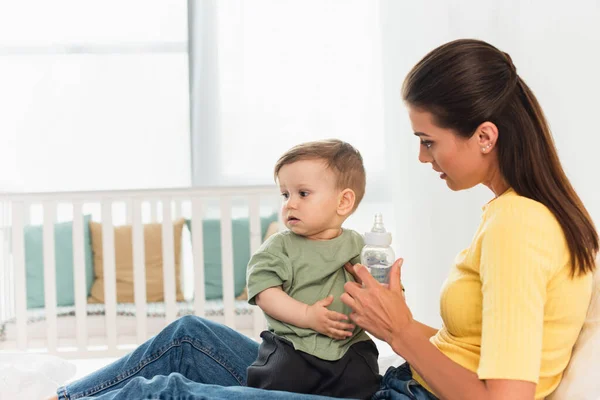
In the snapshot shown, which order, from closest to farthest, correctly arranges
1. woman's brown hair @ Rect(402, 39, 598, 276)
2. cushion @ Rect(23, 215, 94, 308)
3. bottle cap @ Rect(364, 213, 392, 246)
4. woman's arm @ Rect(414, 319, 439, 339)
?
woman's brown hair @ Rect(402, 39, 598, 276) < bottle cap @ Rect(364, 213, 392, 246) < woman's arm @ Rect(414, 319, 439, 339) < cushion @ Rect(23, 215, 94, 308)

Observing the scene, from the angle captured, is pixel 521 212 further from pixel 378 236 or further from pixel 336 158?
pixel 336 158

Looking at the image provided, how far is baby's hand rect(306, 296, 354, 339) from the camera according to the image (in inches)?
56.5

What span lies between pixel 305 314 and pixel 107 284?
213 centimetres

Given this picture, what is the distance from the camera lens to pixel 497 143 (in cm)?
129

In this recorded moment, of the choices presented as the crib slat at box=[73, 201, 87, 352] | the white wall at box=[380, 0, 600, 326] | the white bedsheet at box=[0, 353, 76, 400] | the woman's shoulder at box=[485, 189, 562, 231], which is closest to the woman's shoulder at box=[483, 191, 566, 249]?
the woman's shoulder at box=[485, 189, 562, 231]

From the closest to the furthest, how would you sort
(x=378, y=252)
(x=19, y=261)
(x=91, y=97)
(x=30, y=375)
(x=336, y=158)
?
(x=378, y=252) < (x=336, y=158) < (x=30, y=375) < (x=19, y=261) < (x=91, y=97)

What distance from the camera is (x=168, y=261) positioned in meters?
3.40

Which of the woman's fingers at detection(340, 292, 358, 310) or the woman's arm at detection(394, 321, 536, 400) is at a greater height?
the woman's fingers at detection(340, 292, 358, 310)

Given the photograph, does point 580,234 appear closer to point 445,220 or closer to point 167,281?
point 445,220

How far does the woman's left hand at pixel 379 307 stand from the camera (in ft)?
4.20

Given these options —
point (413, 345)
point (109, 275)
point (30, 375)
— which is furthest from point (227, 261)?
point (413, 345)

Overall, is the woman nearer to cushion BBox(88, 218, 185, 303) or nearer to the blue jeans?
the blue jeans

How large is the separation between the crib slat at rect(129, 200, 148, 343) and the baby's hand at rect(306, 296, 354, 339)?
2.03m

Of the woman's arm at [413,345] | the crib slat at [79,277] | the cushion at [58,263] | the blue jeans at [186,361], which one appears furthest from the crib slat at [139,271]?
the woman's arm at [413,345]
